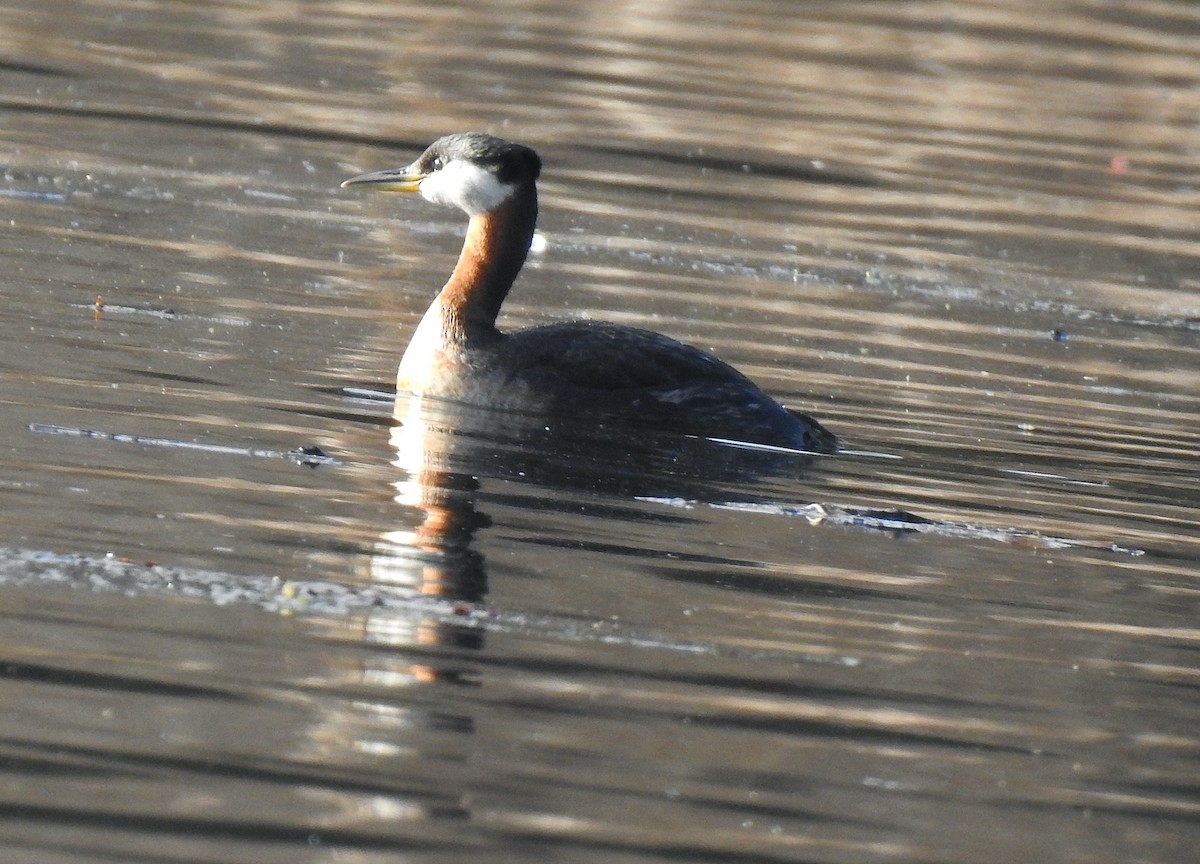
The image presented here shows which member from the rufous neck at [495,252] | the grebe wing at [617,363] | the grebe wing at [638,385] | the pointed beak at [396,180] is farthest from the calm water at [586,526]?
the pointed beak at [396,180]

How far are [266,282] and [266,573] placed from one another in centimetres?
575

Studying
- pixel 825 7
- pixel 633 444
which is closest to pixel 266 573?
pixel 633 444

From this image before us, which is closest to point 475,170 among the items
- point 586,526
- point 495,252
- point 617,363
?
point 495,252

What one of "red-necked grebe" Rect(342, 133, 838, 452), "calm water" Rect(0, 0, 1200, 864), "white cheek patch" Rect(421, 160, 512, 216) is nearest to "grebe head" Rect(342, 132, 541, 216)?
"white cheek patch" Rect(421, 160, 512, 216)

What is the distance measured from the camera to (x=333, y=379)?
9.98 meters

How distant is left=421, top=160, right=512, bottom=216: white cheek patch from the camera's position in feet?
35.2

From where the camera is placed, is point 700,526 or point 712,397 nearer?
point 700,526

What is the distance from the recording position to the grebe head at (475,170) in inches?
421

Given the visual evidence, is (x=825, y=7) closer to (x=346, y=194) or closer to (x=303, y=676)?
(x=346, y=194)

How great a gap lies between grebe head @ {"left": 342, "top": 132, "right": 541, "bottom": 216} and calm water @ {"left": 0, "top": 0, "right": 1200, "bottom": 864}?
77cm

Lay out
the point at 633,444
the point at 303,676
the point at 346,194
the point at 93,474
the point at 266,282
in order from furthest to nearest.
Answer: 1. the point at 346,194
2. the point at 266,282
3. the point at 633,444
4. the point at 93,474
5. the point at 303,676

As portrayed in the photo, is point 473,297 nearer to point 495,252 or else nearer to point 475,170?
point 495,252

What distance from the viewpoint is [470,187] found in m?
10.7

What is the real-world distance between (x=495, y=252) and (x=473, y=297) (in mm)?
311
